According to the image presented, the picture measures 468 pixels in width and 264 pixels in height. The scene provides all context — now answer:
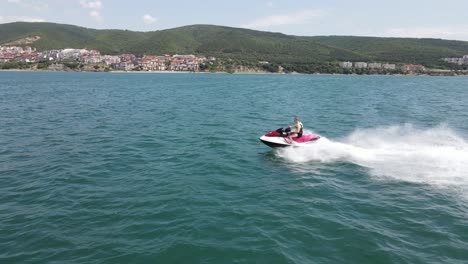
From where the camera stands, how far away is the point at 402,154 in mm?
23141

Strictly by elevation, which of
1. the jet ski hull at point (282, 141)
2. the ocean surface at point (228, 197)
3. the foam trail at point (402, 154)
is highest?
the jet ski hull at point (282, 141)

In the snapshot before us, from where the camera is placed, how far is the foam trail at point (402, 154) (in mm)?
19531

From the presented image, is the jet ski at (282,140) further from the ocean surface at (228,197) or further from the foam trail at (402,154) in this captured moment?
the ocean surface at (228,197)

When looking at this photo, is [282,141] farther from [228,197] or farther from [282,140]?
[228,197]

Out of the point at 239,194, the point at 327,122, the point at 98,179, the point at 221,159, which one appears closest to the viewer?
the point at 239,194

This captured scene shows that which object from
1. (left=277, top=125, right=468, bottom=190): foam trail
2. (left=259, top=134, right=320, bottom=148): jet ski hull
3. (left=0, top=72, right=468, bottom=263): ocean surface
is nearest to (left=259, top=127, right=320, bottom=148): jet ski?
(left=259, top=134, right=320, bottom=148): jet ski hull

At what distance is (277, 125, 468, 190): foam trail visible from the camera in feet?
64.1

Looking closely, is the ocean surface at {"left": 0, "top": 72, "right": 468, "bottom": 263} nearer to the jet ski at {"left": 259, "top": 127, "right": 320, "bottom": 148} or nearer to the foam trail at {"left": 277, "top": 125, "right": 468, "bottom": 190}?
the foam trail at {"left": 277, "top": 125, "right": 468, "bottom": 190}

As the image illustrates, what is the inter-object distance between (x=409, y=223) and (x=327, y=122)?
27288mm

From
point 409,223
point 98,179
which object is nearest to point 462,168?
point 409,223

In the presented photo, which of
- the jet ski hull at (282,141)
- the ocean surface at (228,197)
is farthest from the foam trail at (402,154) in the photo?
the jet ski hull at (282,141)

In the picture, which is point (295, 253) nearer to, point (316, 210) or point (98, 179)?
point (316, 210)

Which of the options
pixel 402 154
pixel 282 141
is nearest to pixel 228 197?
pixel 282 141

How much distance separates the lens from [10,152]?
24953mm
